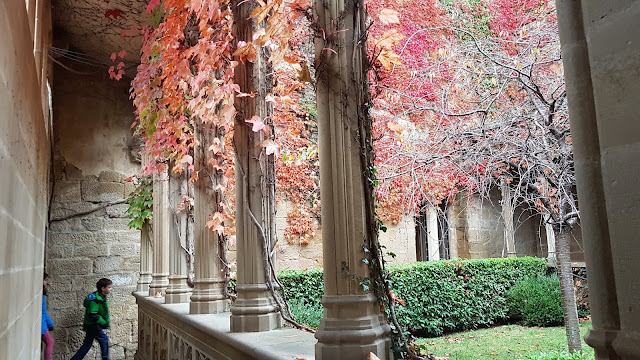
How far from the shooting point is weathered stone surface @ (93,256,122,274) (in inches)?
298

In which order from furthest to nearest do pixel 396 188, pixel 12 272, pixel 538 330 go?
pixel 396 188, pixel 538 330, pixel 12 272

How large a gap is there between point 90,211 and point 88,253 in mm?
642

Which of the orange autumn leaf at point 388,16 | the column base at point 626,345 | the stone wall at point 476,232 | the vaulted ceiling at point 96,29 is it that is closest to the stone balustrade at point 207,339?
the column base at point 626,345

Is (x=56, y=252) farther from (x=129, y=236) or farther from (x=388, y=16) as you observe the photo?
(x=388, y=16)

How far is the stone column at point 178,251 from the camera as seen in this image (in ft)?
16.2

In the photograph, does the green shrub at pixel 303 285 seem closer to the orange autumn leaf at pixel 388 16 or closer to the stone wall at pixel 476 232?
the orange autumn leaf at pixel 388 16

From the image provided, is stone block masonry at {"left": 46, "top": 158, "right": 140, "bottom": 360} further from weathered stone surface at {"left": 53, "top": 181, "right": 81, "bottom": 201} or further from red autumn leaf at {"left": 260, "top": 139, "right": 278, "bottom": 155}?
red autumn leaf at {"left": 260, "top": 139, "right": 278, "bottom": 155}

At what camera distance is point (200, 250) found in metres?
3.92

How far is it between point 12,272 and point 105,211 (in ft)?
20.5

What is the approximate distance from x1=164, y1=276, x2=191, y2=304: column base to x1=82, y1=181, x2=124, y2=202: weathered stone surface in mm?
3412

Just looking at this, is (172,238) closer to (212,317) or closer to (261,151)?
(212,317)

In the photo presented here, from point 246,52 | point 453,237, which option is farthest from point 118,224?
point 453,237

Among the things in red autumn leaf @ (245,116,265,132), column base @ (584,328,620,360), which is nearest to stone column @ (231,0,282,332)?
red autumn leaf @ (245,116,265,132)

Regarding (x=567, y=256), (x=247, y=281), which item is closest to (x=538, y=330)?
(x=567, y=256)
